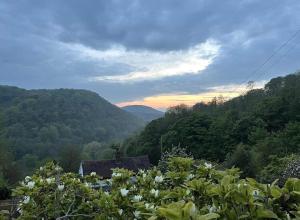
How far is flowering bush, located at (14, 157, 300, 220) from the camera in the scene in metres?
1.56

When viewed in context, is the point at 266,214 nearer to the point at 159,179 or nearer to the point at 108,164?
the point at 159,179

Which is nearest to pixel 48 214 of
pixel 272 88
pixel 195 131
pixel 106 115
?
pixel 195 131

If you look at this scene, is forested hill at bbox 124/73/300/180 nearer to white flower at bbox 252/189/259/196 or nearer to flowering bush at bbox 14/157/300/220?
flowering bush at bbox 14/157/300/220

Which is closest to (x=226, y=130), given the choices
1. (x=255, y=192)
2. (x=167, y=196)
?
(x=167, y=196)

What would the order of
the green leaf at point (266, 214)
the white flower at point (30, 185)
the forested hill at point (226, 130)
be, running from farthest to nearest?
the forested hill at point (226, 130) < the white flower at point (30, 185) < the green leaf at point (266, 214)

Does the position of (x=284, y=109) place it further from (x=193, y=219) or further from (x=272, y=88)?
(x=193, y=219)

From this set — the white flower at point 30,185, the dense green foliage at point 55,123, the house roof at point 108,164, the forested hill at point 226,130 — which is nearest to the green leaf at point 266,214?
the white flower at point 30,185

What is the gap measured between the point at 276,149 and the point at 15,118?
55571 mm

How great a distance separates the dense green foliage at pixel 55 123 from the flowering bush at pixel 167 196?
41.4 m

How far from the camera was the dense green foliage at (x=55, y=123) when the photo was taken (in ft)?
204

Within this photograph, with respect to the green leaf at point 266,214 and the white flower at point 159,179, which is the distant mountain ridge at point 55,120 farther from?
the green leaf at point 266,214

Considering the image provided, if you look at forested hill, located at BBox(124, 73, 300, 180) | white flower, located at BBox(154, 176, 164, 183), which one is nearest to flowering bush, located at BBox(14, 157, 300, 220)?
white flower, located at BBox(154, 176, 164, 183)

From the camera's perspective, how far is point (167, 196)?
2076 mm

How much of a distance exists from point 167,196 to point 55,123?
80.4 meters
